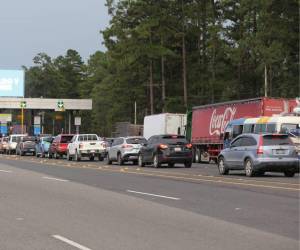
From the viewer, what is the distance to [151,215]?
1318 cm

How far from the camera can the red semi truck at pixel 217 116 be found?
3472cm

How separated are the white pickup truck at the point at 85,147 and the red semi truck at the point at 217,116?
607 cm

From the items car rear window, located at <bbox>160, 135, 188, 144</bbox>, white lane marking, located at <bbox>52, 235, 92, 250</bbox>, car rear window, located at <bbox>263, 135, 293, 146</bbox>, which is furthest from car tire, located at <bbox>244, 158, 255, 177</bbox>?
white lane marking, located at <bbox>52, 235, 92, 250</bbox>

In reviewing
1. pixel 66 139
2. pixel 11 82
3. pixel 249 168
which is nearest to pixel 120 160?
pixel 66 139

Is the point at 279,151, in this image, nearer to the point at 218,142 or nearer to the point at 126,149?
the point at 126,149

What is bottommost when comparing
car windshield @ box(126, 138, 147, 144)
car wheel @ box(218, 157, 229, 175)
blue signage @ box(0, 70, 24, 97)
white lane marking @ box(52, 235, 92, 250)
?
white lane marking @ box(52, 235, 92, 250)

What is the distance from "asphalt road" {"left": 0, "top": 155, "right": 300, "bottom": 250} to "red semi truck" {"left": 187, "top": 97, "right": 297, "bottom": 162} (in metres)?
13.8

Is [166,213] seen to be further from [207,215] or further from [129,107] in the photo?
[129,107]

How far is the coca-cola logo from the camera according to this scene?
3881 centimetres

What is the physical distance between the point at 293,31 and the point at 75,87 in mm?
89517

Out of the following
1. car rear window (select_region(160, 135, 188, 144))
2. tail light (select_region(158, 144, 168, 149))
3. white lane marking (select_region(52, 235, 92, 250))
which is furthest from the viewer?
car rear window (select_region(160, 135, 188, 144))

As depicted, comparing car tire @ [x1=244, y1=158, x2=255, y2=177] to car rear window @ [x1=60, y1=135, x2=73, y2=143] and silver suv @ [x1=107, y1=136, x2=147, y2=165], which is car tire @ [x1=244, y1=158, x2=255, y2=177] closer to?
silver suv @ [x1=107, y1=136, x2=147, y2=165]

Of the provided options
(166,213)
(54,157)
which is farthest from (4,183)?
(54,157)

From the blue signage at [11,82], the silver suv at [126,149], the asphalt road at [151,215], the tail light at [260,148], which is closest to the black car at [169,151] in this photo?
the silver suv at [126,149]
